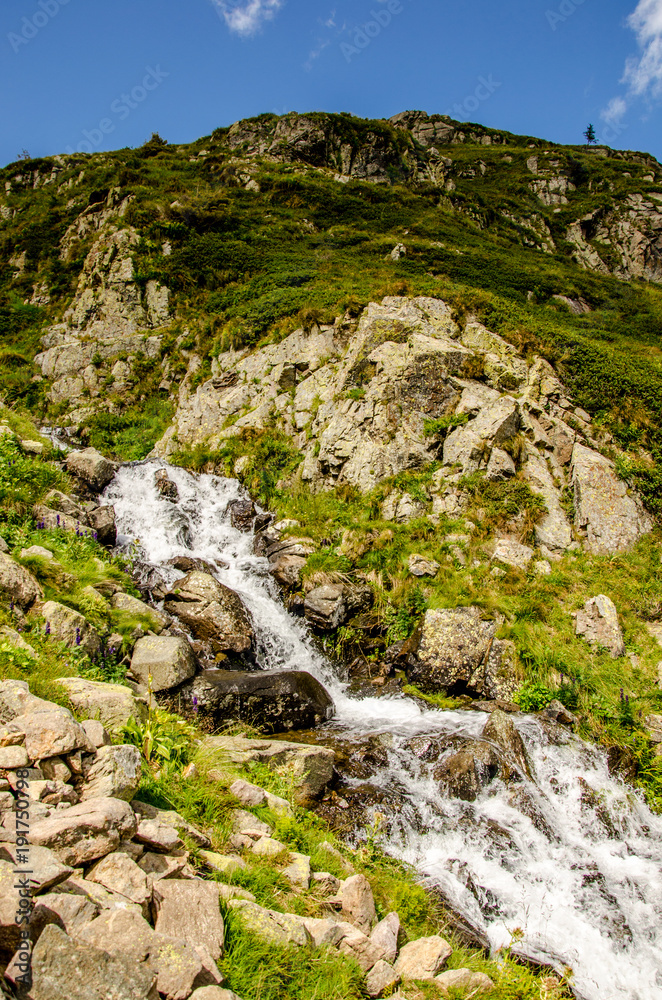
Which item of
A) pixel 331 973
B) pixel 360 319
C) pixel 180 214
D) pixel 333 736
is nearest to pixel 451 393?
pixel 360 319

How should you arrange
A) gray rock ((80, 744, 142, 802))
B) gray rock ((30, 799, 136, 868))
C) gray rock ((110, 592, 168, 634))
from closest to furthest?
gray rock ((30, 799, 136, 868))
gray rock ((80, 744, 142, 802))
gray rock ((110, 592, 168, 634))

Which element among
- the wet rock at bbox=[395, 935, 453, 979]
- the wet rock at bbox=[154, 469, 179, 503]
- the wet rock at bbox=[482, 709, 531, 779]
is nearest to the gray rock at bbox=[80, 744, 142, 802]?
the wet rock at bbox=[395, 935, 453, 979]

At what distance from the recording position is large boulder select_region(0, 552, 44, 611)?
24.4ft

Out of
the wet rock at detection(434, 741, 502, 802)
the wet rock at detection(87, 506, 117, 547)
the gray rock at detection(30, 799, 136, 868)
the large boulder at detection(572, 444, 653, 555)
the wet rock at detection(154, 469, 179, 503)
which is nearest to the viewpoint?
the gray rock at detection(30, 799, 136, 868)

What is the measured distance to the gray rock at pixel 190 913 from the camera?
317 centimetres

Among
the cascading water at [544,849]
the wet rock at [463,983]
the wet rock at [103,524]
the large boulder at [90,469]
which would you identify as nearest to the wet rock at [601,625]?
the cascading water at [544,849]

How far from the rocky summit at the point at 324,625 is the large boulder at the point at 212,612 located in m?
0.08

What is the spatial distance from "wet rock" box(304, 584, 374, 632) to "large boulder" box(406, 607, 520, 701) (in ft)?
6.11

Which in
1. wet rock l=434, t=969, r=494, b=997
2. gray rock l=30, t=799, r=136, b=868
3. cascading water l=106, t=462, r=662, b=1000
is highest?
gray rock l=30, t=799, r=136, b=868

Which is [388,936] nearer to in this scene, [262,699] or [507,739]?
[507,739]

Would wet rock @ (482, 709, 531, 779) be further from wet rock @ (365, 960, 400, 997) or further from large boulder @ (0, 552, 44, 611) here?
large boulder @ (0, 552, 44, 611)

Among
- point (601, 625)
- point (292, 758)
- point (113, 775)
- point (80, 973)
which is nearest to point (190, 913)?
point (80, 973)

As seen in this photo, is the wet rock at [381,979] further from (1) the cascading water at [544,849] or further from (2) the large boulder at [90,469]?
(2) the large boulder at [90,469]

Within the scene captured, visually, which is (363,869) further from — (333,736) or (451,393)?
(451,393)
